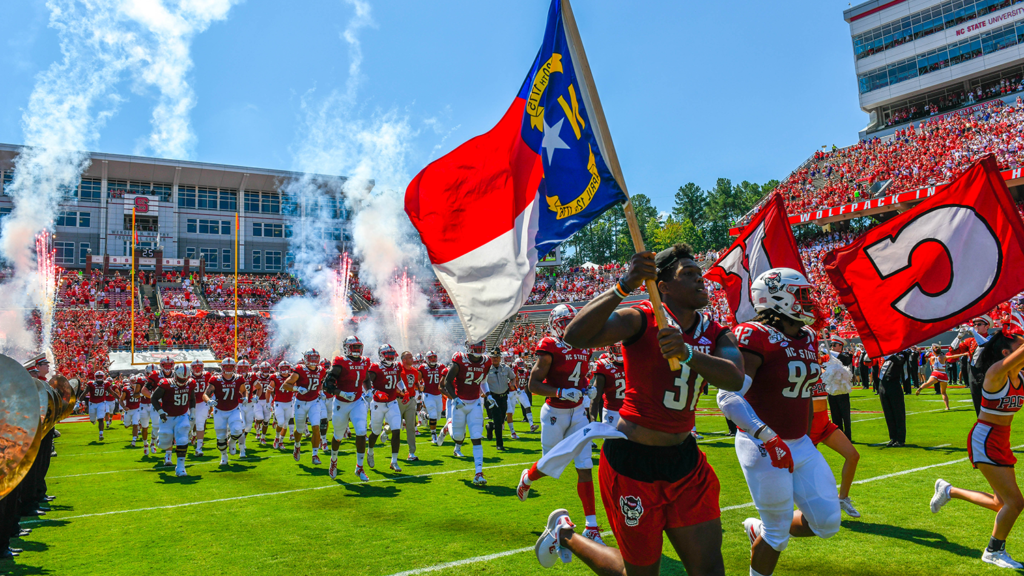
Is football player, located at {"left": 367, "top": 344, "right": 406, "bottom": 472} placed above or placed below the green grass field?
above

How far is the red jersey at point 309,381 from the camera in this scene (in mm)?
13648

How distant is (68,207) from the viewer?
54188mm

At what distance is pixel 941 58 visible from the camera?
50.8 metres

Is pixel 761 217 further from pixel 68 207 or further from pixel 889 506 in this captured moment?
pixel 68 207

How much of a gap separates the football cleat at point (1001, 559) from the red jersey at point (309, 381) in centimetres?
1145

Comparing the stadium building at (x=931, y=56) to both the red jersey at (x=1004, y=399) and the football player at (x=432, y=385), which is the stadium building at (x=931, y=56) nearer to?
the football player at (x=432, y=385)

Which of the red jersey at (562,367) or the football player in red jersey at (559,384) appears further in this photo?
the red jersey at (562,367)

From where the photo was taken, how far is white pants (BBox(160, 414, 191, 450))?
1257 cm

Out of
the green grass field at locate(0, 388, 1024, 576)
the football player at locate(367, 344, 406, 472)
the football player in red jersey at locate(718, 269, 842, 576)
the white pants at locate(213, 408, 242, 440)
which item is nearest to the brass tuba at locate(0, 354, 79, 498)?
the football player in red jersey at locate(718, 269, 842, 576)

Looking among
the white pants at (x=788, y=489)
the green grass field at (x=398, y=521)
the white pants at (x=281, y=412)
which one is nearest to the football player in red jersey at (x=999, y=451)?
the green grass field at (x=398, y=521)

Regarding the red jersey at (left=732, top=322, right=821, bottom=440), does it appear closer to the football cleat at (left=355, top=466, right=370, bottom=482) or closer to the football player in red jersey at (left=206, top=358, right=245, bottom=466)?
the football cleat at (left=355, top=466, right=370, bottom=482)

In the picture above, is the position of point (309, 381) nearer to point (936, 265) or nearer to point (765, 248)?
point (765, 248)

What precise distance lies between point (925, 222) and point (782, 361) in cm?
442

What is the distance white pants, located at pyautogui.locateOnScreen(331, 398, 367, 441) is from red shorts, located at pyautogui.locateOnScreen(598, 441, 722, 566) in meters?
8.45
